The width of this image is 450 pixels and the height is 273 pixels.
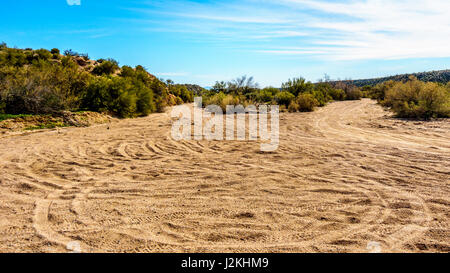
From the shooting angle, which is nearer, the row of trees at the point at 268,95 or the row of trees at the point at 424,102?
the row of trees at the point at 424,102

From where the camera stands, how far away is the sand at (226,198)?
8.84 ft

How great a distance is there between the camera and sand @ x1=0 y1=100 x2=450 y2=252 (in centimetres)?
269

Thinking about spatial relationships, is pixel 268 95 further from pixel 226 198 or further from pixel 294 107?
pixel 226 198

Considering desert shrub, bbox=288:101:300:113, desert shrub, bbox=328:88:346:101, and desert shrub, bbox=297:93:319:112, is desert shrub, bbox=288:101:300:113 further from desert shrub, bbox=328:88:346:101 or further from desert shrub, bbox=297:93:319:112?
desert shrub, bbox=328:88:346:101

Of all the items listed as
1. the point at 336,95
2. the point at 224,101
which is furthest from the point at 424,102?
the point at 336,95

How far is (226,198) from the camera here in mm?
3768

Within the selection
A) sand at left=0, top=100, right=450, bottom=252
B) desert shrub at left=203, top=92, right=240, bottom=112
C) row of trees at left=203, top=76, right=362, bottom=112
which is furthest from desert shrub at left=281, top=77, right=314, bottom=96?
sand at left=0, top=100, right=450, bottom=252

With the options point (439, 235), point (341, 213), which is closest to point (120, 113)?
point (341, 213)

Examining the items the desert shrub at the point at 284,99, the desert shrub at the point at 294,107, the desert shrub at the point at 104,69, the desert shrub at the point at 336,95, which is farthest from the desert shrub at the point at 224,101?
the desert shrub at the point at 336,95

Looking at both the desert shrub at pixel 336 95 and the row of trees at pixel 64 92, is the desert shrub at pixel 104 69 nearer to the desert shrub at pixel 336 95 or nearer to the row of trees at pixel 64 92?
the row of trees at pixel 64 92

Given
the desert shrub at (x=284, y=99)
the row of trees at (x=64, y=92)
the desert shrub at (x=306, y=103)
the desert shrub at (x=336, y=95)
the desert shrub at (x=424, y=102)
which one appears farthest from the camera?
the desert shrub at (x=336, y=95)
